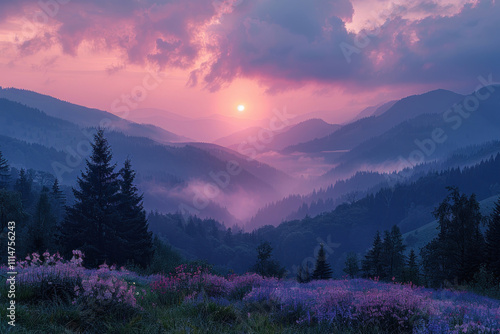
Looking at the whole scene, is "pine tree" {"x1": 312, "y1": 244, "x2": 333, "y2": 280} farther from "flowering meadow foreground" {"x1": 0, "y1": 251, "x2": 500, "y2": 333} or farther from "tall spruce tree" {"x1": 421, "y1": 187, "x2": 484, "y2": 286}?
"flowering meadow foreground" {"x1": 0, "y1": 251, "x2": 500, "y2": 333}

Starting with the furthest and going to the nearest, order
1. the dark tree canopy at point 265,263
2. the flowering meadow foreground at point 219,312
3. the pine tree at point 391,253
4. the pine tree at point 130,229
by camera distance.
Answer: the dark tree canopy at point 265,263 < the pine tree at point 391,253 < the pine tree at point 130,229 < the flowering meadow foreground at point 219,312

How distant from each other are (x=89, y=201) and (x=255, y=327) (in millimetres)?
34199

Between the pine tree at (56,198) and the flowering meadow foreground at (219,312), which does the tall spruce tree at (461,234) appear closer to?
the flowering meadow foreground at (219,312)

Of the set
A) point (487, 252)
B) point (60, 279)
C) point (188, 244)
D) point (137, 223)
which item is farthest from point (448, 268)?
point (188, 244)

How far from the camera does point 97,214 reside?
3553 centimetres

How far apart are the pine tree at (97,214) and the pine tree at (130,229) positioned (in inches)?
48.0

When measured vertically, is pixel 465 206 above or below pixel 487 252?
above

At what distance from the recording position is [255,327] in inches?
221

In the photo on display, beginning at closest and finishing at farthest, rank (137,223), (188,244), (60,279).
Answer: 1. (60,279)
2. (137,223)
3. (188,244)

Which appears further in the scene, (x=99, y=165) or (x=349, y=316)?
(x=99, y=165)

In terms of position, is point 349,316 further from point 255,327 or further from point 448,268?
point 448,268

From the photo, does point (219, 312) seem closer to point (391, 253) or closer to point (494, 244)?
point (494, 244)

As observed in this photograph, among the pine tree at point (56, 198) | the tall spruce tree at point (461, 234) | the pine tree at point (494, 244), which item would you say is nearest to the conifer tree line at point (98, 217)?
the tall spruce tree at point (461, 234)

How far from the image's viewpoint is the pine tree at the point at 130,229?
3784 centimetres
